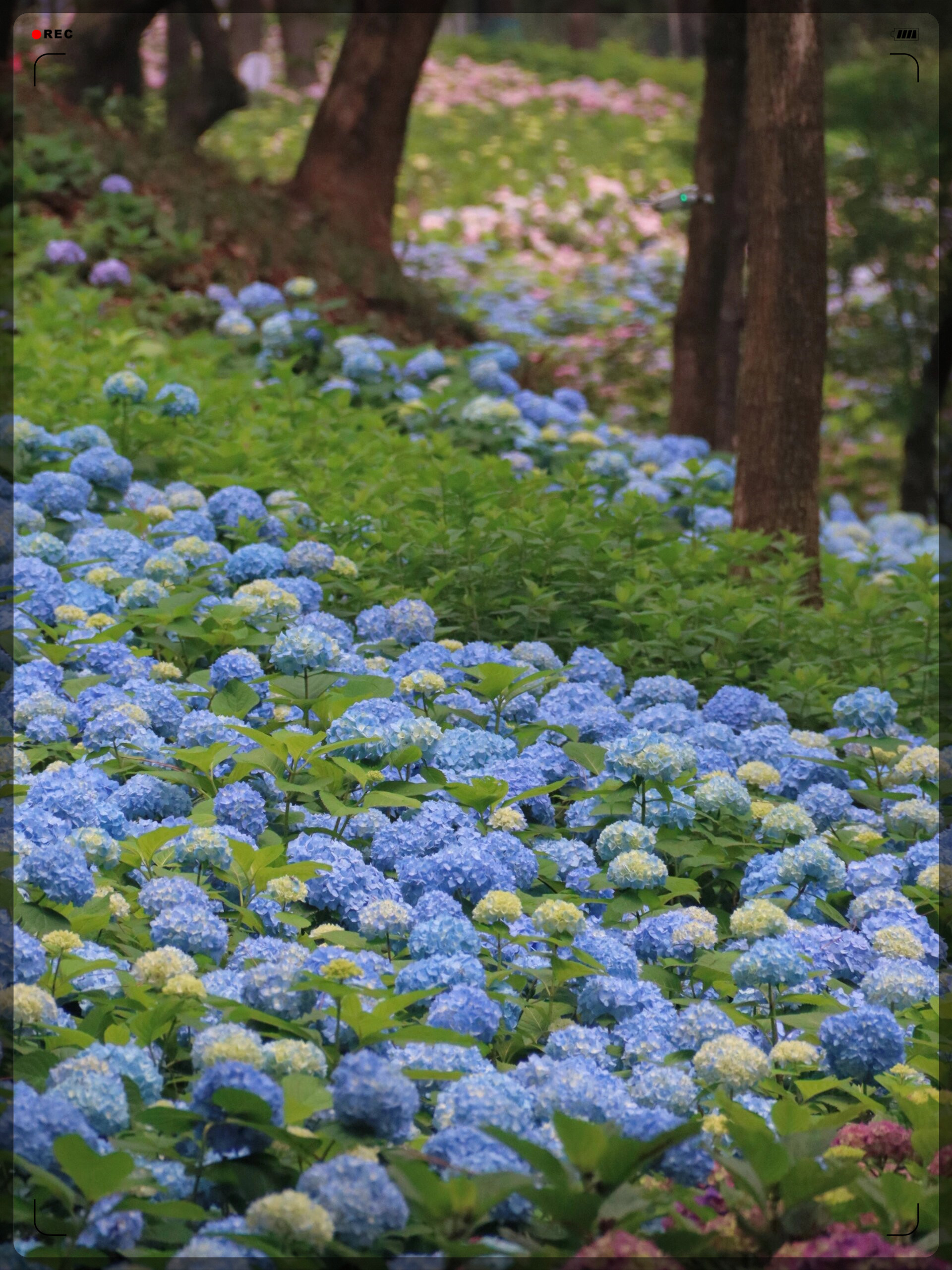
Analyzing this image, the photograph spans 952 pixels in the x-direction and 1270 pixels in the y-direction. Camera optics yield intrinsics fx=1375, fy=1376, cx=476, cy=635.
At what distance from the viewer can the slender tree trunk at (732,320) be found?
23.6 ft

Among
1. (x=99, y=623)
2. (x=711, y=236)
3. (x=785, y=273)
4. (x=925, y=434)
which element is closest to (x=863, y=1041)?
(x=99, y=623)

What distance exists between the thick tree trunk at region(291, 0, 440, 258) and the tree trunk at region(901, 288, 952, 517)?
354 cm

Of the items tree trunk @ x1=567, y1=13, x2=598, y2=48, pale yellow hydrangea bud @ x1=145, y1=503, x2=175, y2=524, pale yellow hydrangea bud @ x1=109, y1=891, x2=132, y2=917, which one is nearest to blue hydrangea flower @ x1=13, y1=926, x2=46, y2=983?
pale yellow hydrangea bud @ x1=109, y1=891, x2=132, y2=917

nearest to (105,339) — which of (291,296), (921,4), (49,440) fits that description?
(291,296)

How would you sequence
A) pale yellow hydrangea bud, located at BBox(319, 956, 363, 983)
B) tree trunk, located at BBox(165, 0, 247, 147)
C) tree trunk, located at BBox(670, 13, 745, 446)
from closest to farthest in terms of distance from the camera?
pale yellow hydrangea bud, located at BBox(319, 956, 363, 983) < tree trunk, located at BBox(670, 13, 745, 446) < tree trunk, located at BBox(165, 0, 247, 147)

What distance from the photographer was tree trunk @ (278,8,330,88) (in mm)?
18344

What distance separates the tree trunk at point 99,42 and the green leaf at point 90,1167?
8.91 m

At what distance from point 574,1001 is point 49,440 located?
2.78 m

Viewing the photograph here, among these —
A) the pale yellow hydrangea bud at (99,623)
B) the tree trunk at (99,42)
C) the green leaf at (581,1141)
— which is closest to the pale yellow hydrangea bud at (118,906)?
the green leaf at (581,1141)

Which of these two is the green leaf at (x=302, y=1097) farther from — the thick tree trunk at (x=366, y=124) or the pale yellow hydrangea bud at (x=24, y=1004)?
the thick tree trunk at (x=366, y=124)

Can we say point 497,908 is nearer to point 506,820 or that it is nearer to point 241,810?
point 506,820

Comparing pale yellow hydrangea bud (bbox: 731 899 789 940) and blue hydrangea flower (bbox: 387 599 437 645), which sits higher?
blue hydrangea flower (bbox: 387 599 437 645)

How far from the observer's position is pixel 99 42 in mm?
9461

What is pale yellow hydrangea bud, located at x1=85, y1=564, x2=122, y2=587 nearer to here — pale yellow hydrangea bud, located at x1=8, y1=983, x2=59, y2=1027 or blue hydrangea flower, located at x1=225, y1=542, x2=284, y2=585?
blue hydrangea flower, located at x1=225, y1=542, x2=284, y2=585
